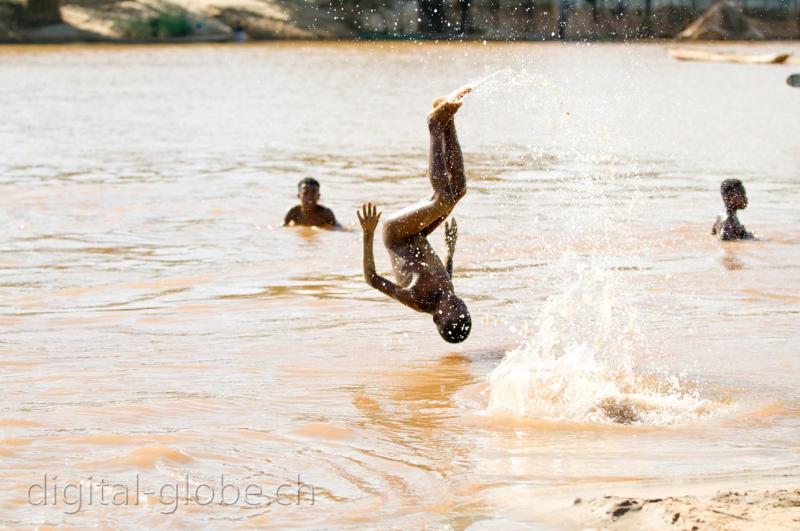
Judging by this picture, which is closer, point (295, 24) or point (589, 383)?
point (589, 383)

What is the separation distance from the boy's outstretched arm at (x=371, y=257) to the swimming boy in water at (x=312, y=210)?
5.20 meters

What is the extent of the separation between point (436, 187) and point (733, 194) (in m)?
4.88

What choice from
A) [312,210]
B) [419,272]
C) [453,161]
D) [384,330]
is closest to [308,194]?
[312,210]

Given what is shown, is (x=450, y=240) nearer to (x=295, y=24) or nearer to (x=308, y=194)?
(x=308, y=194)

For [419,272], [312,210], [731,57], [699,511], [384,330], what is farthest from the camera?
[731,57]

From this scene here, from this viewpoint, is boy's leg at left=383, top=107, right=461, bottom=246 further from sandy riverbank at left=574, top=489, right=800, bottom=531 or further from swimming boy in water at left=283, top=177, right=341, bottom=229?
swimming boy in water at left=283, top=177, right=341, bottom=229

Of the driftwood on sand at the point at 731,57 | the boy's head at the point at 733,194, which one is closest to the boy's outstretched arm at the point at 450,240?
the boy's head at the point at 733,194

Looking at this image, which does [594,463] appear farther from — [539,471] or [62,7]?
[62,7]

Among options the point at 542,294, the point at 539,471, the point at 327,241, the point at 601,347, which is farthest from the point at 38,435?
the point at 327,241

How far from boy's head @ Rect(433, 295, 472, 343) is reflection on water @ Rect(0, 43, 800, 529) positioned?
248 millimetres

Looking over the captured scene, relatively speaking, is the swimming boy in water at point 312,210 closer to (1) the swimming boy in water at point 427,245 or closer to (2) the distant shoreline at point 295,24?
(1) the swimming boy in water at point 427,245

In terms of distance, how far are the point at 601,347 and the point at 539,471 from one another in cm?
247

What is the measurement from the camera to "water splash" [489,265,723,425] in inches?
261

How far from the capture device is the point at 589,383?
6965 millimetres
